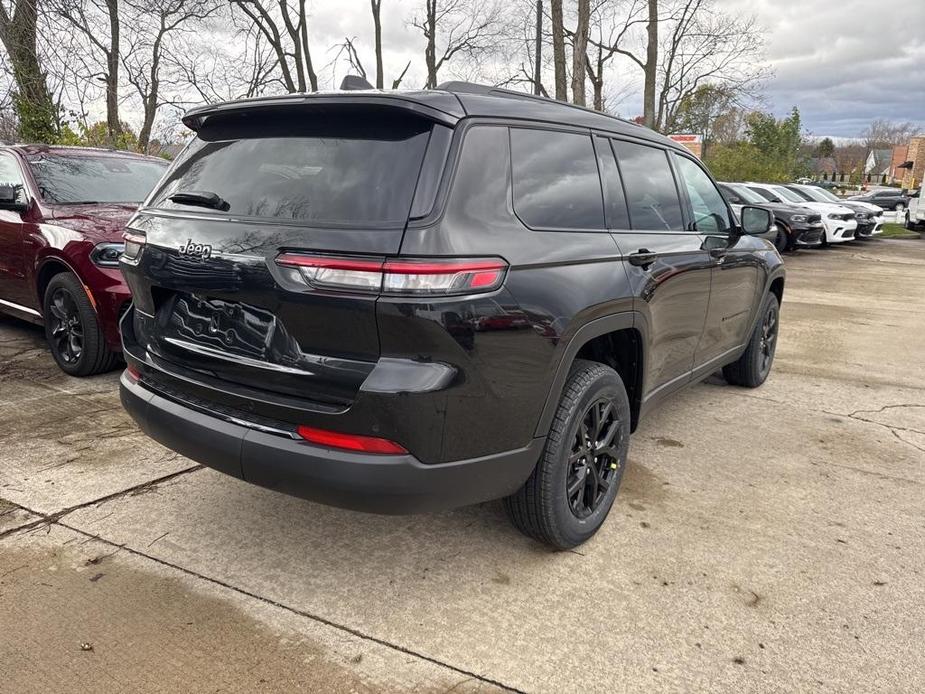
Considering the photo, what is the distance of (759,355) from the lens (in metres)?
5.16

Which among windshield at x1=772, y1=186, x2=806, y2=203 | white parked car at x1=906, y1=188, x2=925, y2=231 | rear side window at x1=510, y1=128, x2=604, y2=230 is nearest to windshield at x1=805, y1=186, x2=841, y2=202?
windshield at x1=772, y1=186, x2=806, y2=203

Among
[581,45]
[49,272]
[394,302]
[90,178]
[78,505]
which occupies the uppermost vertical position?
[581,45]

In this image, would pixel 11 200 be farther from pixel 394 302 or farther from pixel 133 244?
pixel 394 302

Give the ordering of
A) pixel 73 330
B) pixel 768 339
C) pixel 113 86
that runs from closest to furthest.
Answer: pixel 73 330 → pixel 768 339 → pixel 113 86

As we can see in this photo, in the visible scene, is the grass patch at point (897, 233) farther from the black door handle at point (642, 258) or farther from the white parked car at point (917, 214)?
the black door handle at point (642, 258)

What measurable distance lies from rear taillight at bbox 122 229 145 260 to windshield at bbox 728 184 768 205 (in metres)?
14.1

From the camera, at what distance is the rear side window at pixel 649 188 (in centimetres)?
322

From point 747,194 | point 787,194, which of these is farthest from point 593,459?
point 787,194

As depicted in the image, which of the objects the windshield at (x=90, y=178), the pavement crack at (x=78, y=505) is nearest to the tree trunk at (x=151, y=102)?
the windshield at (x=90, y=178)

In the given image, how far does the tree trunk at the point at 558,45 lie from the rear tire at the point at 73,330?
1319 centimetres

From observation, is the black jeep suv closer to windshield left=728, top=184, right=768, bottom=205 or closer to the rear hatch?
the rear hatch

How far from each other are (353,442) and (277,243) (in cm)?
68

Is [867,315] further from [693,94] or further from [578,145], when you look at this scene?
[693,94]

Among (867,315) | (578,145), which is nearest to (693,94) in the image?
(867,315)
